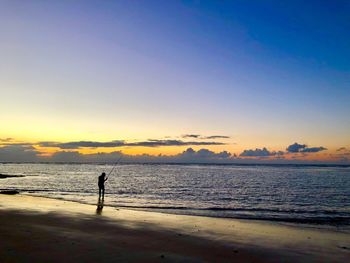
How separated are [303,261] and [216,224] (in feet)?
25.9

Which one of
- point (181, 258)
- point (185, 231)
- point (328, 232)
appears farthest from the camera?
point (328, 232)

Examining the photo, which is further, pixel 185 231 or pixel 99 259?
pixel 185 231

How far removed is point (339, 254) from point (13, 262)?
11.9 m

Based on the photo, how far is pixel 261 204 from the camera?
33938 mm

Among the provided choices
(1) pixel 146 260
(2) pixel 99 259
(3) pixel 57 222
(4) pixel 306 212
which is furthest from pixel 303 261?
(4) pixel 306 212

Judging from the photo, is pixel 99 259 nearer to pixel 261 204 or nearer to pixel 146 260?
pixel 146 260

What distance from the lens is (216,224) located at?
1969 centimetres

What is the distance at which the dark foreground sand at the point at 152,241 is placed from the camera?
11.6 metres

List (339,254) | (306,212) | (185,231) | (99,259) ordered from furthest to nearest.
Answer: (306,212), (185,231), (339,254), (99,259)

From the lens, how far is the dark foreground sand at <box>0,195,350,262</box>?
1161 centimetres

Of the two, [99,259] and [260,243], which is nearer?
[99,259]

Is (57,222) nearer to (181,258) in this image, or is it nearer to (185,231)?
(185,231)

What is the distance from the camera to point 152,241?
563 inches

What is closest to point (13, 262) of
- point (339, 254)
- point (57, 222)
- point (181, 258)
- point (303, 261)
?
point (181, 258)
